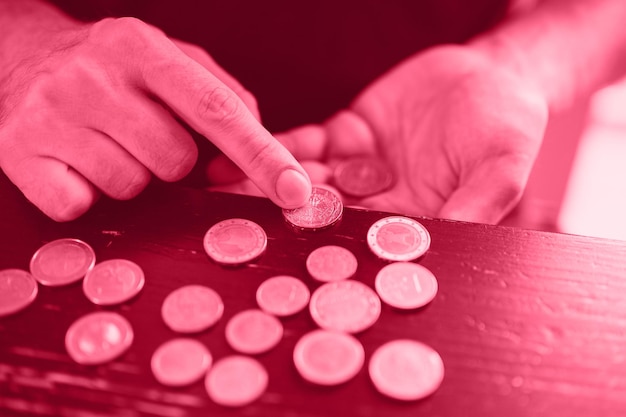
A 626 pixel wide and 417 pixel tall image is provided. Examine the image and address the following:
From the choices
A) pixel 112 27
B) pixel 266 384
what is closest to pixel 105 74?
pixel 112 27

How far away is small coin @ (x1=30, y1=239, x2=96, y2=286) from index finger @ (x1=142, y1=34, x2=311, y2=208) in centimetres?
26

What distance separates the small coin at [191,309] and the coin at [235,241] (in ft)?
0.20

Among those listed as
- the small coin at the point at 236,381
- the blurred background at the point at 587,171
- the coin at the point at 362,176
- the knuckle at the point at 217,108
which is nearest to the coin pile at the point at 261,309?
the small coin at the point at 236,381

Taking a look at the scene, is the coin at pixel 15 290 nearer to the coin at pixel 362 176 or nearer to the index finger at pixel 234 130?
the index finger at pixel 234 130

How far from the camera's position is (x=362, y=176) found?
4.18 ft

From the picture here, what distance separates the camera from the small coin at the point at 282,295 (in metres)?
0.72

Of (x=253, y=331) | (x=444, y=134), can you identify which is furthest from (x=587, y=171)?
(x=253, y=331)

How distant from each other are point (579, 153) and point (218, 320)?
2.23 m

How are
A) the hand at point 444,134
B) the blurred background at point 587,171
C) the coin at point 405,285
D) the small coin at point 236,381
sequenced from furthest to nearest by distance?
1. the blurred background at point 587,171
2. the hand at point 444,134
3. the coin at point 405,285
4. the small coin at point 236,381

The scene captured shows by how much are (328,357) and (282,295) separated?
0.11 m

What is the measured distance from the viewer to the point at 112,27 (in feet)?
3.08

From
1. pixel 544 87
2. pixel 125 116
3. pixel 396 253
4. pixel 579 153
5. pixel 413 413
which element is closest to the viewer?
pixel 413 413

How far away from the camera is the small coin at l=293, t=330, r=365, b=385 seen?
2.13 feet

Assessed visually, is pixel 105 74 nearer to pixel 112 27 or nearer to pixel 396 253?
pixel 112 27
